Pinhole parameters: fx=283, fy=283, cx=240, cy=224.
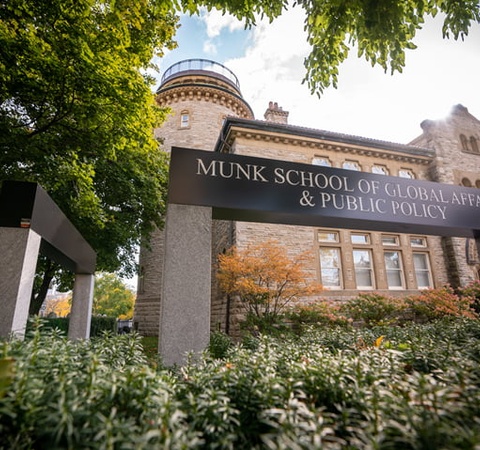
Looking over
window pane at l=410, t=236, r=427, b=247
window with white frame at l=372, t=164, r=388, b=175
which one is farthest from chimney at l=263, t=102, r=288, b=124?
window pane at l=410, t=236, r=427, b=247

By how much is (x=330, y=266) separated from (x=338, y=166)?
210 inches

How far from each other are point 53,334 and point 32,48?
6155 mm

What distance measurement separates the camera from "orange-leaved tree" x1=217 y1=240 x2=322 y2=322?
34.6 feet

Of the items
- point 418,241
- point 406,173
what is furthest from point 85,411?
point 406,173

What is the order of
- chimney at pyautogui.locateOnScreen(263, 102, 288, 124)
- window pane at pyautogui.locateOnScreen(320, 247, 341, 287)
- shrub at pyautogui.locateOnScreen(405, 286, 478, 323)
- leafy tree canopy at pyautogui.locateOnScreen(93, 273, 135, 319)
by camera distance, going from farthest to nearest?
leafy tree canopy at pyautogui.locateOnScreen(93, 273, 135, 319), chimney at pyautogui.locateOnScreen(263, 102, 288, 124), window pane at pyautogui.locateOnScreen(320, 247, 341, 287), shrub at pyautogui.locateOnScreen(405, 286, 478, 323)

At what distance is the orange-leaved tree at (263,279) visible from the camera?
34.6 ft

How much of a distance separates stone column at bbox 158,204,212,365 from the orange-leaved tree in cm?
584

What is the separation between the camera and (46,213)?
4035mm

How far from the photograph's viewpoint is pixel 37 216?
3699 millimetres

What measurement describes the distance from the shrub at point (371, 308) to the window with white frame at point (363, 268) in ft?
5.19

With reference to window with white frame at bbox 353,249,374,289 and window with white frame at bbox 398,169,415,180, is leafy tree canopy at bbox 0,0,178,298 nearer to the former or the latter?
window with white frame at bbox 353,249,374,289

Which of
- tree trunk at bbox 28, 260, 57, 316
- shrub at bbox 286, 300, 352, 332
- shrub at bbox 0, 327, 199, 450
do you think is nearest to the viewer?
shrub at bbox 0, 327, 199, 450

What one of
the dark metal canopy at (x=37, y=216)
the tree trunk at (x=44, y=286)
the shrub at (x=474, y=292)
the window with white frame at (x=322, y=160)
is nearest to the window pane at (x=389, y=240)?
the shrub at (x=474, y=292)

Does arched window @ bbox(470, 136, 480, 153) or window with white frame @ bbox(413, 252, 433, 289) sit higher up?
arched window @ bbox(470, 136, 480, 153)
